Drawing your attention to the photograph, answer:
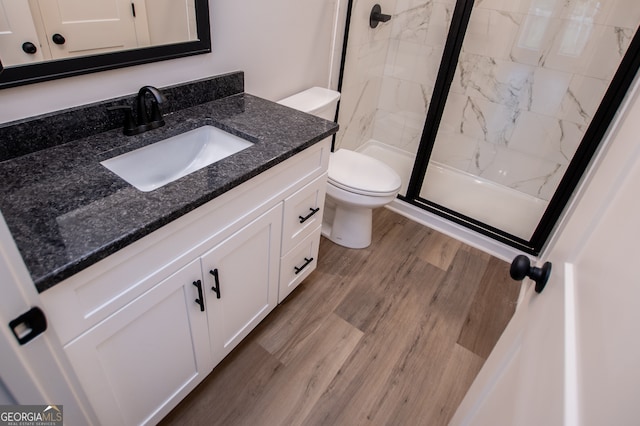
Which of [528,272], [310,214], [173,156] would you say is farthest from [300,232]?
[528,272]

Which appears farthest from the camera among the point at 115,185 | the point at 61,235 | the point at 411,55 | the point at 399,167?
the point at 399,167

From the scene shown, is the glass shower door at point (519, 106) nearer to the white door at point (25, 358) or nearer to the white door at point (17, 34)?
the white door at point (17, 34)

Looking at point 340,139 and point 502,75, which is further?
point 340,139

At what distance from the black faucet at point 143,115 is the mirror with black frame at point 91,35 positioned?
0.38 ft

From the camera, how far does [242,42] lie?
4.97 ft

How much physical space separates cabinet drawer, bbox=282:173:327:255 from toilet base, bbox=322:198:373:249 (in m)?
0.47

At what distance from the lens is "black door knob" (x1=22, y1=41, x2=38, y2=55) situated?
95 cm

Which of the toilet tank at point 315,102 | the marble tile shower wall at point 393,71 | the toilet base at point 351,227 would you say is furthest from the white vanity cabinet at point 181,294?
the marble tile shower wall at point 393,71

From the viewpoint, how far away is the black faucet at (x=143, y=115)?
1174mm

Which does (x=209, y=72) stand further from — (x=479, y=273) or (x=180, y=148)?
(x=479, y=273)

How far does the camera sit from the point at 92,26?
1062 mm

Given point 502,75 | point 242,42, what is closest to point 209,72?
point 242,42

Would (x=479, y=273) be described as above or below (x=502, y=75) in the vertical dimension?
below

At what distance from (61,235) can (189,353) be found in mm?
600
